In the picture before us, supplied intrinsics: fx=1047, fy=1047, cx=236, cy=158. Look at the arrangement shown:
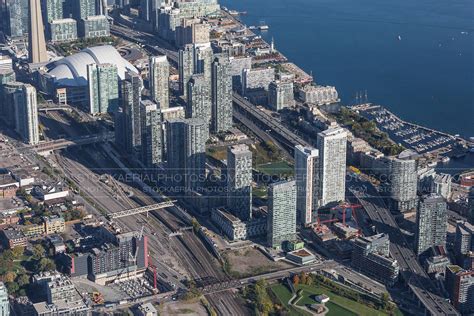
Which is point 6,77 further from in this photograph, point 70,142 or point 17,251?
point 17,251

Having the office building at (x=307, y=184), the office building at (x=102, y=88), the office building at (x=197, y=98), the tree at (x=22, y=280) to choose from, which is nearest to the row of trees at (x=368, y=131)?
the office building at (x=197, y=98)

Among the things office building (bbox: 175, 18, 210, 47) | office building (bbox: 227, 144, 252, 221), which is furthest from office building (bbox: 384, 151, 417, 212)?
office building (bbox: 175, 18, 210, 47)

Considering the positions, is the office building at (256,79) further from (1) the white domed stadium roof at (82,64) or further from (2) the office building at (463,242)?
(2) the office building at (463,242)

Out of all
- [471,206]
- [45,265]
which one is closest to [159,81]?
[45,265]

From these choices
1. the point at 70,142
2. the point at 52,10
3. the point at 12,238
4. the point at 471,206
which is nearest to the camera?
the point at 12,238

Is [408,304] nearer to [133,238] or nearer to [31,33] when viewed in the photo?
[133,238]

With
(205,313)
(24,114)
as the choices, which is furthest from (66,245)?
(24,114)
